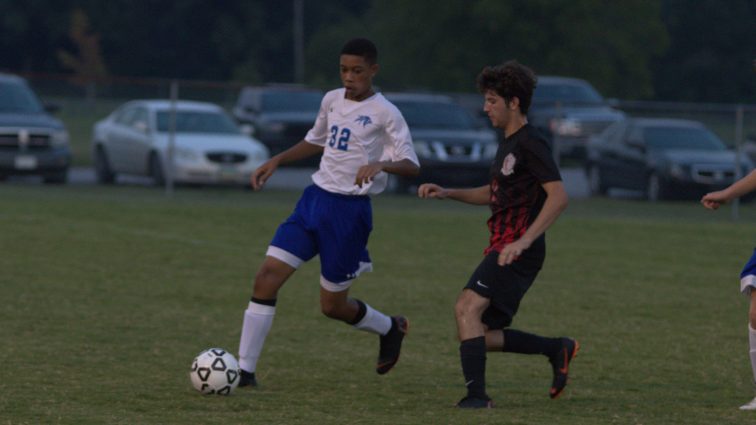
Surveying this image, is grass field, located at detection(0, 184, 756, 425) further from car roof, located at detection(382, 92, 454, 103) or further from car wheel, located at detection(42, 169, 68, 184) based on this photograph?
car roof, located at detection(382, 92, 454, 103)

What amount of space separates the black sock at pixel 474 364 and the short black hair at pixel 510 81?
1.16 metres

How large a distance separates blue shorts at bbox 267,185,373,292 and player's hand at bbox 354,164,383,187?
0.43m

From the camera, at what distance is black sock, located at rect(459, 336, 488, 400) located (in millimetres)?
7004

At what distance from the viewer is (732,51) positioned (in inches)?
2795

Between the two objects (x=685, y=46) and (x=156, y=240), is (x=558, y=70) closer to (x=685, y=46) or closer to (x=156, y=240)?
(x=685, y=46)

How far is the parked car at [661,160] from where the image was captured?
2339cm

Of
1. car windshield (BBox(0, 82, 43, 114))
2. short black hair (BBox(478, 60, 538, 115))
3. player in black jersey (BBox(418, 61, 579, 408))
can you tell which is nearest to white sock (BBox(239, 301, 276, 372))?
player in black jersey (BBox(418, 61, 579, 408))

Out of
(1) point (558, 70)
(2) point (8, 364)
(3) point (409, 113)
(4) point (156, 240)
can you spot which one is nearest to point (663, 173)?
(3) point (409, 113)

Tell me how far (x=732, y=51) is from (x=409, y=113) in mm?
49296

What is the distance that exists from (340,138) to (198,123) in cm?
1750

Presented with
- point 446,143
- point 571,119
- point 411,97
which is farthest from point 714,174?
point 571,119

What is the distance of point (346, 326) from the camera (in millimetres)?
10703

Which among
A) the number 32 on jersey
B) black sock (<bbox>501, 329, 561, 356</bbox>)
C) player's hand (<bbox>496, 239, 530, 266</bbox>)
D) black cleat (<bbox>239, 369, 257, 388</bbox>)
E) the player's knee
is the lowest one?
black cleat (<bbox>239, 369, 257, 388</bbox>)

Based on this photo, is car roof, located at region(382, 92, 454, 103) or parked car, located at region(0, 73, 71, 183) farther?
car roof, located at region(382, 92, 454, 103)
